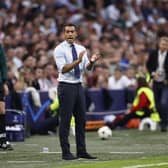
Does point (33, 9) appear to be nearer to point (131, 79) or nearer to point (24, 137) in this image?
→ point (131, 79)

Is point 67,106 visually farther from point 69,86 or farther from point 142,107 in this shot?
point 142,107

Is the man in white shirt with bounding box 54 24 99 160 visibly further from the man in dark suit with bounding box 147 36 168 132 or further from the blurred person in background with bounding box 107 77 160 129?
the blurred person in background with bounding box 107 77 160 129

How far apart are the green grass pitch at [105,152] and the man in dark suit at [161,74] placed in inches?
20.3

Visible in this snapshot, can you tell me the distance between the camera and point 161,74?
66.5ft

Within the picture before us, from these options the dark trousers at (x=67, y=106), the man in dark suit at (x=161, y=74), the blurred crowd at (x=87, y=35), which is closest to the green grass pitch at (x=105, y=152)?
the dark trousers at (x=67, y=106)

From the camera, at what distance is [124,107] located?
24.1 m

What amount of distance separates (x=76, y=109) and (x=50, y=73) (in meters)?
9.26

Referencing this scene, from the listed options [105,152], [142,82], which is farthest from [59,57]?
[142,82]

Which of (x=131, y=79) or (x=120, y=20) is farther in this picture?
(x=120, y=20)

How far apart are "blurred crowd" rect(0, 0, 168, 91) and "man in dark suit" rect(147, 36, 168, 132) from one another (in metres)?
1.83

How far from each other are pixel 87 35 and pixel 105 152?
1336cm

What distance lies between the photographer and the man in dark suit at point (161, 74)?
20222 millimetres

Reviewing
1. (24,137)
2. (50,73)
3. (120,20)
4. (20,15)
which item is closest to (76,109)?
(24,137)

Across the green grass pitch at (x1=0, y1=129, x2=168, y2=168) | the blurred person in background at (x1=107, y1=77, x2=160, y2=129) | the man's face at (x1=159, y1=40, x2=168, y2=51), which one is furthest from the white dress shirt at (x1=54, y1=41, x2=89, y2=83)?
the blurred person in background at (x1=107, y1=77, x2=160, y2=129)
